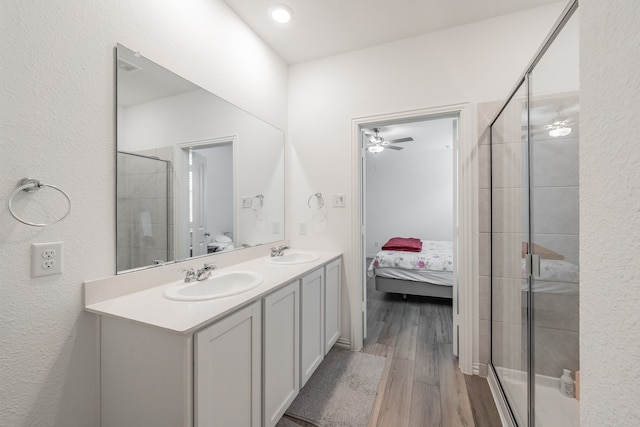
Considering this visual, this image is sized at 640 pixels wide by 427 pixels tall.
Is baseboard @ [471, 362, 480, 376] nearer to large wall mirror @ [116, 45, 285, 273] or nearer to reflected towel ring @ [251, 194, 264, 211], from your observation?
large wall mirror @ [116, 45, 285, 273]

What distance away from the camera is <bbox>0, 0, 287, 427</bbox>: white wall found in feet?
2.96

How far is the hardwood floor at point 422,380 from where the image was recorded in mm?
1554

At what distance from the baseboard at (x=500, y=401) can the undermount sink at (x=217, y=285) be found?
1.57m

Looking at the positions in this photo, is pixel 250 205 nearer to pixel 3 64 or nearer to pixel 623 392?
pixel 3 64

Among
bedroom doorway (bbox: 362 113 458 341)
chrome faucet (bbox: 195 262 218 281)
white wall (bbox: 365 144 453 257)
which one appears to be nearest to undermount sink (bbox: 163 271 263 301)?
chrome faucet (bbox: 195 262 218 281)

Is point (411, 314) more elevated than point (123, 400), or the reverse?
point (123, 400)

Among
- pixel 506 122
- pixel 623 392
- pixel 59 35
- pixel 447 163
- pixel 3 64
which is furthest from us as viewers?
pixel 447 163

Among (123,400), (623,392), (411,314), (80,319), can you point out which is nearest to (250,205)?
(80,319)

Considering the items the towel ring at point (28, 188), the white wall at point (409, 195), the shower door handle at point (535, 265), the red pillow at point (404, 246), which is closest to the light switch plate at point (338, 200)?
Result: the shower door handle at point (535, 265)

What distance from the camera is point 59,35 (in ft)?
3.33

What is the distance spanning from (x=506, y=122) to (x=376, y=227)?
475cm

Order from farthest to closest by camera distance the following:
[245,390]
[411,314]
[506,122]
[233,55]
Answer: [411,314] < [233,55] < [506,122] < [245,390]

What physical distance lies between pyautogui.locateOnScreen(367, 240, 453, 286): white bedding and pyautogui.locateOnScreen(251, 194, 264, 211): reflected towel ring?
6.46ft

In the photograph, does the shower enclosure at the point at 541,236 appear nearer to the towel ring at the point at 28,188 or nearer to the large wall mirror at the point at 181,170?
the large wall mirror at the point at 181,170
